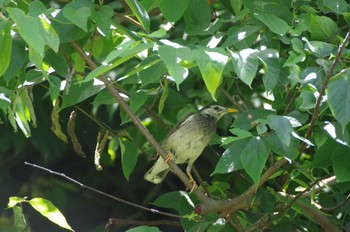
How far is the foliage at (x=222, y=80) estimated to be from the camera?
3.29 meters

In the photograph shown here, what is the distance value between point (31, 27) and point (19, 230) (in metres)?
1.40

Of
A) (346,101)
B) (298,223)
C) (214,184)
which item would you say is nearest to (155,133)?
(214,184)

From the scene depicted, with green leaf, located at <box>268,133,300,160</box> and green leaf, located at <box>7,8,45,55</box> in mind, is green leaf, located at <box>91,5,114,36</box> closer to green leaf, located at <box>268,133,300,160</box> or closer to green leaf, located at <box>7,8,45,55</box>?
green leaf, located at <box>7,8,45,55</box>

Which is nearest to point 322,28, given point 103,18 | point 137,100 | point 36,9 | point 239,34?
point 239,34

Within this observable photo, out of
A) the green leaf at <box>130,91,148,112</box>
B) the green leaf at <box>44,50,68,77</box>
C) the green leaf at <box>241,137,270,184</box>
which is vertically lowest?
the green leaf at <box>241,137,270,184</box>

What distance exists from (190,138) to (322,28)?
157 centimetres

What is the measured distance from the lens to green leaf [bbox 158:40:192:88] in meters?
2.92

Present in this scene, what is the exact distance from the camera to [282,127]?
11.5 feet

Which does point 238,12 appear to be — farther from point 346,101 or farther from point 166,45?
point 166,45

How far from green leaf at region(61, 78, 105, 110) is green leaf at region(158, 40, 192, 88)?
1.13m

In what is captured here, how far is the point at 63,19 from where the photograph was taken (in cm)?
384

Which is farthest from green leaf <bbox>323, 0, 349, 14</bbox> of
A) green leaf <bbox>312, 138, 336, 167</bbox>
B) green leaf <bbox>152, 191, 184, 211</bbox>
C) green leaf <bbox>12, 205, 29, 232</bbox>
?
green leaf <bbox>12, 205, 29, 232</bbox>

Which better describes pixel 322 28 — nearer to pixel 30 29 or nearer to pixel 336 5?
pixel 336 5

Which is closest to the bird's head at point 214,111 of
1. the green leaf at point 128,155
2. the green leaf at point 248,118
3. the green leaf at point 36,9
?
the green leaf at point 128,155
